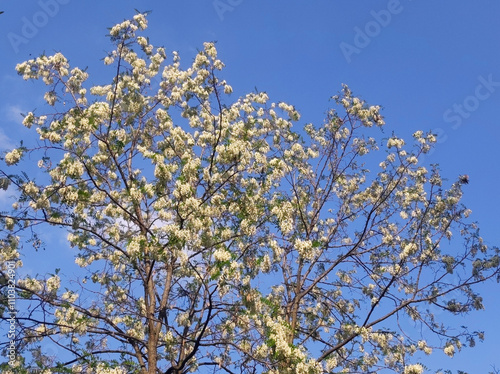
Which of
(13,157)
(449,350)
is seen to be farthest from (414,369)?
(13,157)

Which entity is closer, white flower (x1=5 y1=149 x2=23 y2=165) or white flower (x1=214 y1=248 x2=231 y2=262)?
white flower (x1=214 y1=248 x2=231 y2=262)

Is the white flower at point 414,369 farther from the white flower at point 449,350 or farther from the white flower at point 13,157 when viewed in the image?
the white flower at point 13,157

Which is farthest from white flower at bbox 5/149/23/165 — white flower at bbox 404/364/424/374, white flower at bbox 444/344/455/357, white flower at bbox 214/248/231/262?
white flower at bbox 444/344/455/357

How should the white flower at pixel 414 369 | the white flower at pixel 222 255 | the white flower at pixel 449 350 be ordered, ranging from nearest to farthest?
the white flower at pixel 222 255 < the white flower at pixel 414 369 < the white flower at pixel 449 350

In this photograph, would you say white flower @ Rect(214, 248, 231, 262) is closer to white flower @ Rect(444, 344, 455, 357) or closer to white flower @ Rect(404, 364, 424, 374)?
white flower @ Rect(404, 364, 424, 374)

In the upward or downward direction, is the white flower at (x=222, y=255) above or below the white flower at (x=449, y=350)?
above

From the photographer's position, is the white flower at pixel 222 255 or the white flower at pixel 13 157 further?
the white flower at pixel 13 157

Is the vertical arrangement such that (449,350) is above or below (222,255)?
below

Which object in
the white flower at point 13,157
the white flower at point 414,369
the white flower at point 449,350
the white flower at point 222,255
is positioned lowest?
the white flower at point 414,369

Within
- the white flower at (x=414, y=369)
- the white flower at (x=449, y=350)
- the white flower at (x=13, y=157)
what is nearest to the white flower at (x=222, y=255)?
the white flower at (x=13, y=157)

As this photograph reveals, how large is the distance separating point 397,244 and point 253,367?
6.21 m

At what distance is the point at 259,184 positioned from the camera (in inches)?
535

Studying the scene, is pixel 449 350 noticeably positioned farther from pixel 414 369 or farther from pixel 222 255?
pixel 222 255

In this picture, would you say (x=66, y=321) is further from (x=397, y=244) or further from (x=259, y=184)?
(x=397, y=244)
